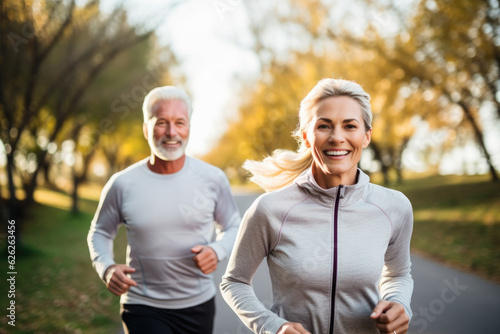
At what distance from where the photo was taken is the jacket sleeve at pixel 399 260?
7.83ft

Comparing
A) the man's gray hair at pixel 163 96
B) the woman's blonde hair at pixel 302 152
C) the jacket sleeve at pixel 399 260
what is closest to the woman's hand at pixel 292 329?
the jacket sleeve at pixel 399 260

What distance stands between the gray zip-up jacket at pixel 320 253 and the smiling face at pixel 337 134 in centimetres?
11

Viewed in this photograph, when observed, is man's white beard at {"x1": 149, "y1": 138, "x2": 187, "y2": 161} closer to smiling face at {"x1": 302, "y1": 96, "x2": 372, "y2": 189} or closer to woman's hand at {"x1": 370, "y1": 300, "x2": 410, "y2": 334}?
smiling face at {"x1": 302, "y1": 96, "x2": 372, "y2": 189}

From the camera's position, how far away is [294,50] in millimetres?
17047

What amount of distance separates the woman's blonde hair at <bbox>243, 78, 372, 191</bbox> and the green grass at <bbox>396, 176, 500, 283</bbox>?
7.48 m

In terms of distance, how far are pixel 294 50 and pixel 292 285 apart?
50.8 ft

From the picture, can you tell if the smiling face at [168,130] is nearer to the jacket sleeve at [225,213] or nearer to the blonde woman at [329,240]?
the jacket sleeve at [225,213]

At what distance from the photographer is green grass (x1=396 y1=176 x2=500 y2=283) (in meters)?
10.7

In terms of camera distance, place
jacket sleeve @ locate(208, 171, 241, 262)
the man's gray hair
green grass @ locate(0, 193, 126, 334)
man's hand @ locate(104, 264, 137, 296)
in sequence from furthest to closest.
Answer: green grass @ locate(0, 193, 126, 334) → jacket sleeve @ locate(208, 171, 241, 262) → the man's gray hair → man's hand @ locate(104, 264, 137, 296)

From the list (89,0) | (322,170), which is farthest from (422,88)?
(322,170)

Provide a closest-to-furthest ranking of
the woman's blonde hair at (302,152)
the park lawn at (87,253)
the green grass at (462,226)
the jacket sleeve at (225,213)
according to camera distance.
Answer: the woman's blonde hair at (302,152) < the jacket sleeve at (225,213) < the park lawn at (87,253) < the green grass at (462,226)

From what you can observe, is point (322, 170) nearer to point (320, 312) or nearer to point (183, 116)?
point (320, 312)

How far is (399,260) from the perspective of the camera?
2.50 m

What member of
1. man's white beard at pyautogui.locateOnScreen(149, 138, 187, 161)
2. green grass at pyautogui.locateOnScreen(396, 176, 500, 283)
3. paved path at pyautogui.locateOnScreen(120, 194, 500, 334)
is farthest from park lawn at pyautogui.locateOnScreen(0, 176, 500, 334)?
man's white beard at pyautogui.locateOnScreen(149, 138, 187, 161)
